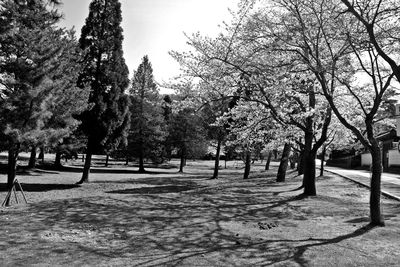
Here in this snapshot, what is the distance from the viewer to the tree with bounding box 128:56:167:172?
127 feet

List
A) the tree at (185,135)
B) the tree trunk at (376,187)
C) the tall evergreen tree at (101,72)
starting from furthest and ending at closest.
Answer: the tree at (185,135)
the tall evergreen tree at (101,72)
the tree trunk at (376,187)

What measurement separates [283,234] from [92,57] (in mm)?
18592

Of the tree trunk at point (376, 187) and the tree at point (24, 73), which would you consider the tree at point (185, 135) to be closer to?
the tree at point (24, 73)

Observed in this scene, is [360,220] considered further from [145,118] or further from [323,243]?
[145,118]

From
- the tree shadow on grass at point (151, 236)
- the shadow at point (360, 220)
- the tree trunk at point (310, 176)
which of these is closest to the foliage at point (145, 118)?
the tree trunk at point (310, 176)

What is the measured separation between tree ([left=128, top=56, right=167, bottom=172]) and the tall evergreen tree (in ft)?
49.5

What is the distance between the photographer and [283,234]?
8.06 meters

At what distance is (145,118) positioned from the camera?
126ft

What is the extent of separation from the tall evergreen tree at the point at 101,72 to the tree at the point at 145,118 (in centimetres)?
1509

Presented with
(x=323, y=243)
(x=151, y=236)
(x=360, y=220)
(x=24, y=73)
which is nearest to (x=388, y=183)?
(x=360, y=220)

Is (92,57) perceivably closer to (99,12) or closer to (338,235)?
(99,12)

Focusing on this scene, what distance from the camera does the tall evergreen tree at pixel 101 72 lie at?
74.0ft

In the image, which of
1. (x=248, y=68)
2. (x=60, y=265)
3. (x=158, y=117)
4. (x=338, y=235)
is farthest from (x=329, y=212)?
(x=158, y=117)

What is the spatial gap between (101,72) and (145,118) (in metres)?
16.1
